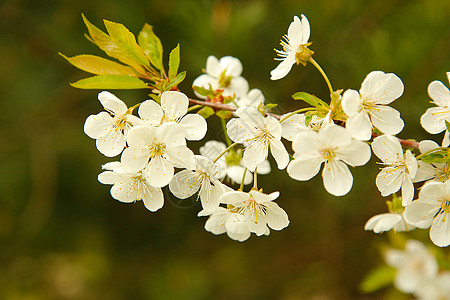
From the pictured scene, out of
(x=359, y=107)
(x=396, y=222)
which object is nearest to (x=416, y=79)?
(x=396, y=222)

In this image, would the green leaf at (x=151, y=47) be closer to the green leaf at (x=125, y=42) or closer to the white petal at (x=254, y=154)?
the green leaf at (x=125, y=42)

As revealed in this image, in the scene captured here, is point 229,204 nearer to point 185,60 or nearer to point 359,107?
point 359,107

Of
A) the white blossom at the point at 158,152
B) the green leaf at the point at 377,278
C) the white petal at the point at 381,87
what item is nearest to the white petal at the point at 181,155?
the white blossom at the point at 158,152

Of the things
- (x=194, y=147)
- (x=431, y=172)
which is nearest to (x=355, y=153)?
(x=431, y=172)

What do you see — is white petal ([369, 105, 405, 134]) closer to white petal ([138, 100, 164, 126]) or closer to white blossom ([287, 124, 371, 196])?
white blossom ([287, 124, 371, 196])

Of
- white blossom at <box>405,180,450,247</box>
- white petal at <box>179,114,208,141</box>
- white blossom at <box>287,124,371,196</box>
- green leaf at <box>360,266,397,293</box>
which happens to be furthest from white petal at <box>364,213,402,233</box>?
green leaf at <box>360,266,397,293</box>

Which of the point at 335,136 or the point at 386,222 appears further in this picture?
the point at 386,222

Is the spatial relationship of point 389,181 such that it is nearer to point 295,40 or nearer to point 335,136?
point 335,136
